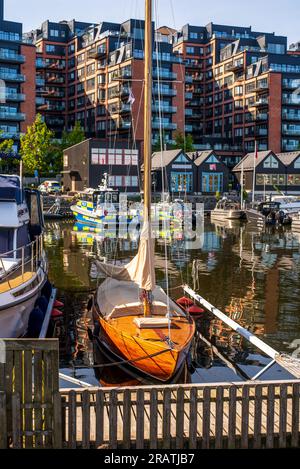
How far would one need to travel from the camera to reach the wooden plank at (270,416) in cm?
1094

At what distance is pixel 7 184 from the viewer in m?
22.1

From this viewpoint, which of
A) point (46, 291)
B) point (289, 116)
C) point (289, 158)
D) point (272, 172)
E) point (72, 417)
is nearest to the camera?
point (72, 417)

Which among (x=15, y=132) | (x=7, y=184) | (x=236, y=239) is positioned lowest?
(x=236, y=239)

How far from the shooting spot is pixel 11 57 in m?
101

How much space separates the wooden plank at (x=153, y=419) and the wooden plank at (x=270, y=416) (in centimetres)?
204

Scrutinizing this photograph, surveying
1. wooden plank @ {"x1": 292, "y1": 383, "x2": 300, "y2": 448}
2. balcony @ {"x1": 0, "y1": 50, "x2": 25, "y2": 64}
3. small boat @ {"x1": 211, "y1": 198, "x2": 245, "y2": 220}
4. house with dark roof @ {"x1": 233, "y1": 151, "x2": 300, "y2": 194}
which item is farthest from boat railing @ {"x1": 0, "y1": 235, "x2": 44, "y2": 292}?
balcony @ {"x1": 0, "y1": 50, "x2": 25, "y2": 64}

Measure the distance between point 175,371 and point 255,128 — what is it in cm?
10975

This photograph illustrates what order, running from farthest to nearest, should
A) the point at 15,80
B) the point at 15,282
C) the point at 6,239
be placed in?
the point at 15,80
the point at 6,239
the point at 15,282

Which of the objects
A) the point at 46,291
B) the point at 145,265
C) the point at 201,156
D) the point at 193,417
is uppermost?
the point at 201,156

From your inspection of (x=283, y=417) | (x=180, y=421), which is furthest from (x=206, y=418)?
(x=283, y=417)

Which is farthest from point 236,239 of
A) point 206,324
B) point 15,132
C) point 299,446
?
point 15,132

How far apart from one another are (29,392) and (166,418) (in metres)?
2.44

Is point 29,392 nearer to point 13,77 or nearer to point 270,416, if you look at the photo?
point 270,416
